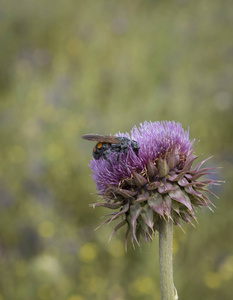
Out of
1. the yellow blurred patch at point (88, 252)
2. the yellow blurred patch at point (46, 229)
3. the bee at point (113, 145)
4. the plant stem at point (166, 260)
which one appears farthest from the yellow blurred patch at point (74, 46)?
the plant stem at point (166, 260)

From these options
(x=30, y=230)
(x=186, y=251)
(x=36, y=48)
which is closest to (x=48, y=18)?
(x=36, y=48)

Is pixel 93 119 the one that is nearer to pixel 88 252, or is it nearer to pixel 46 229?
pixel 46 229

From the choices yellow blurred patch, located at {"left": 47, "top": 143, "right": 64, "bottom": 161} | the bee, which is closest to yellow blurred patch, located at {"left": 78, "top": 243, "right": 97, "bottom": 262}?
yellow blurred patch, located at {"left": 47, "top": 143, "right": 64, "bottom": 161}

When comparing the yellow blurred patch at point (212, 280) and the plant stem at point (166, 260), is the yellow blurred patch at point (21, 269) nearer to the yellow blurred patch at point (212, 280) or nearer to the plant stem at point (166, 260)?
the yellow blurred patch at point (212, 280)

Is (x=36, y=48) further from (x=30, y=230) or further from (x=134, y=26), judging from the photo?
(x=30, y=230)

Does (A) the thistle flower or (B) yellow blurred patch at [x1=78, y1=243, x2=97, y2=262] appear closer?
(A) the thistle flower

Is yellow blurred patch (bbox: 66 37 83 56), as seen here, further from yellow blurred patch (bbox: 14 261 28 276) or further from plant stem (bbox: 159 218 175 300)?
plant stem (bbox: 159 218 175 300)
